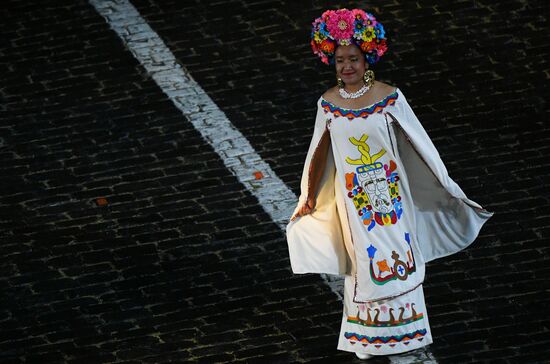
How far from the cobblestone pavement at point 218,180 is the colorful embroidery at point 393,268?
2.79ft

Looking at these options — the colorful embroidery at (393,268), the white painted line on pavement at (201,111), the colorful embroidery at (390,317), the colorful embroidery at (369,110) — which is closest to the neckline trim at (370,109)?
the colorful embroidery at (369,110)

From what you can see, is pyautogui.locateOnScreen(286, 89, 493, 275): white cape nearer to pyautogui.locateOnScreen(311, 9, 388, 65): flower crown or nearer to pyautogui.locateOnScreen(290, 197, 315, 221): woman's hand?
pyautogui.locateOnScreen(290, 197, 315, 221): woman's hand

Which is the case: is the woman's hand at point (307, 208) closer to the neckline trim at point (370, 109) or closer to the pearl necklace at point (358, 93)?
the neckline trim at point (370, 109)

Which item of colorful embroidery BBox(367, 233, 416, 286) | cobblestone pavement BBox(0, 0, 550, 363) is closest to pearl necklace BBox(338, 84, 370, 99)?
colorful embroidery BBox(367, 233, 416, 286)

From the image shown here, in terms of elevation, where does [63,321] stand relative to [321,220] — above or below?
below

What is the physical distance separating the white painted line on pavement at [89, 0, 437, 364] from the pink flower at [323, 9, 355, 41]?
8.35ft

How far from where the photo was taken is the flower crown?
1204cm

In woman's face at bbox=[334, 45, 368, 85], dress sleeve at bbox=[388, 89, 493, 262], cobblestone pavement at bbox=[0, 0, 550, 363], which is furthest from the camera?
cobblestone pavement at bbox=[0, 0, 550, 363]

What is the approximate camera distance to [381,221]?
12.3 meters

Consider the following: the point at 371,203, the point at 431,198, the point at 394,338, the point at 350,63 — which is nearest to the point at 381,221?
the point at 371,203

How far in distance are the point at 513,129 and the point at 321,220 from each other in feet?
10.9

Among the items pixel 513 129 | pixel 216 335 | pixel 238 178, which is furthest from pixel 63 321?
pixel 513 129

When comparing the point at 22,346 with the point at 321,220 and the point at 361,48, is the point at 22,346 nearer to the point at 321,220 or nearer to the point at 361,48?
the point at 321,220

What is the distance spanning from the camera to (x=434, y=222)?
41.7 ft
